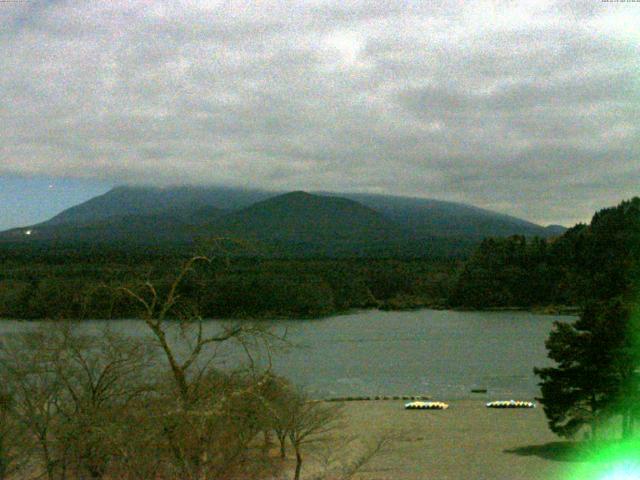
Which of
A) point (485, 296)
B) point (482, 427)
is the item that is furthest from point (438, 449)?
point (485, 296)

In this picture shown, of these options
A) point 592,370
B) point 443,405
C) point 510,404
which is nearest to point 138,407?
point 592,370

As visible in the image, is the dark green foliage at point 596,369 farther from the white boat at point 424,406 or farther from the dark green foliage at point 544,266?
the dark green foliage at point 544,266

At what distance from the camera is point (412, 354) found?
3569 cm

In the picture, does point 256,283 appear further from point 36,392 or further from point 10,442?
point 10,442

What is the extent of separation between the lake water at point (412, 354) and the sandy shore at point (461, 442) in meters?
2.54

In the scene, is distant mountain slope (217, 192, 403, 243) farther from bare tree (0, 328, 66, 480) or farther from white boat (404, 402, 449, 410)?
bare tree (0, 328, 66, 480)

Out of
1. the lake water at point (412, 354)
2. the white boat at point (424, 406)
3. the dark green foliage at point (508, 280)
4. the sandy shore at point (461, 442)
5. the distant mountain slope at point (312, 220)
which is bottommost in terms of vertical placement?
the lake water at point (412, 354)

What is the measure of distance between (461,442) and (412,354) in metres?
19.5

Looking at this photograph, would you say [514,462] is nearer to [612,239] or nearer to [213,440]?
[213,440]

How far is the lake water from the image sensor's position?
2666 cm

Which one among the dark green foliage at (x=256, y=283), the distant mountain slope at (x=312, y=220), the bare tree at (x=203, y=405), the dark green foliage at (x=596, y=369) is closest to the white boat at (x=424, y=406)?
the dark green foliage at (x=256, y=283)

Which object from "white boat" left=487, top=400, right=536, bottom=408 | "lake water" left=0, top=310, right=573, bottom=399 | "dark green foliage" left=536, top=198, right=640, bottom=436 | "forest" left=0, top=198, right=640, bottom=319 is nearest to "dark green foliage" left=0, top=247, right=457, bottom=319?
"forest" left=0, top=198, right=640, bottom=319

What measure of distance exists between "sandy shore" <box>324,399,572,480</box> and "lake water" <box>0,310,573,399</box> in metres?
2.54

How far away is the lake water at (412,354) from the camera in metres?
26.7
